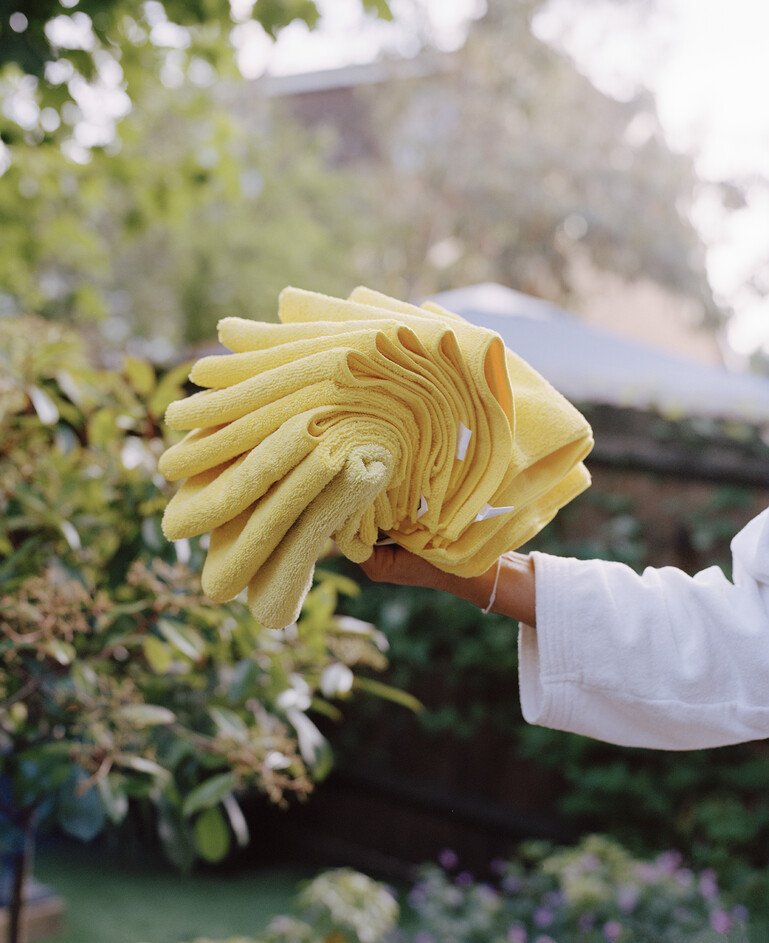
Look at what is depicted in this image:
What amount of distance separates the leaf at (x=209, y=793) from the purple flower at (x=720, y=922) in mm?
1544

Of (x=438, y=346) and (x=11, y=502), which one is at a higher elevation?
(x=438, y=346)

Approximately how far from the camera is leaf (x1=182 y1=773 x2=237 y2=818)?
1.41 m

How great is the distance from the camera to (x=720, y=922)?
2.43 meters

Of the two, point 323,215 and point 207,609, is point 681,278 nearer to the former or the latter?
point 323,215

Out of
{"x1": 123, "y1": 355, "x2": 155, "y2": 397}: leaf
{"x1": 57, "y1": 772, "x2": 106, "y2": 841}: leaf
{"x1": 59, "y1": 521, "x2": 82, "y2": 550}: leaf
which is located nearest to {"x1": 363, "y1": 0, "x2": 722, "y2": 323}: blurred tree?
{"x1": 123, "y1": 355, "x2": 155, "y2": 397}: leaf

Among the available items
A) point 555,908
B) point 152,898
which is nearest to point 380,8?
point 555,908

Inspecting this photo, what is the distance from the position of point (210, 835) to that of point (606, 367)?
341 centimetres

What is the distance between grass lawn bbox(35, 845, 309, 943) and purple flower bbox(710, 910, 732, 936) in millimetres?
1447

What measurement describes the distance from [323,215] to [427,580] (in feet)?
36.9

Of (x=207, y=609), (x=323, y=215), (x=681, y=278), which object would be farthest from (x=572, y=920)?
(x=681, y=278)

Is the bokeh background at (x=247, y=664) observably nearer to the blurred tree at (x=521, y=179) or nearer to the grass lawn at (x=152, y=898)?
the grass lawn at (x=152, y=898)

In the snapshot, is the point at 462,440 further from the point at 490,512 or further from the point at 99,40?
the point at 99,40

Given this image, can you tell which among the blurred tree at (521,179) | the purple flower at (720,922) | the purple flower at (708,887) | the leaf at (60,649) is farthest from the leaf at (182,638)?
the blurred tree at (521,179)

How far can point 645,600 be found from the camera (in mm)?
1040
